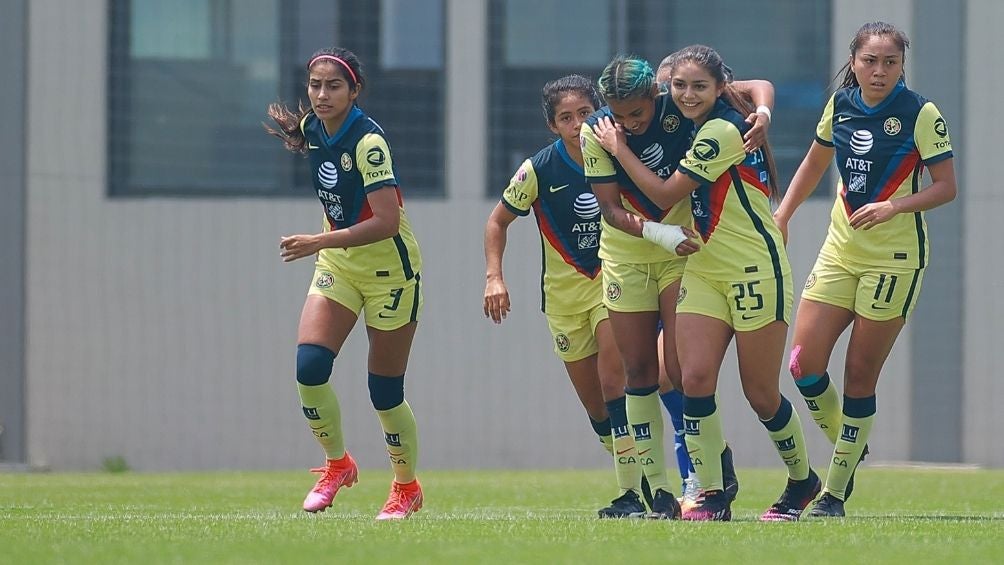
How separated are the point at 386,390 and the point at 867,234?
2338mm

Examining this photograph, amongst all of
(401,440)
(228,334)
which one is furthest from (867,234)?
(228,334)

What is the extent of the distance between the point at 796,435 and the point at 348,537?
7.36 ft

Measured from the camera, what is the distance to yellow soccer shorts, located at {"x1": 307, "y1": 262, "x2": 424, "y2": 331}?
7543 mm

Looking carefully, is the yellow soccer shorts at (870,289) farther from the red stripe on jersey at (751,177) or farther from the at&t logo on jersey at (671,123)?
the at&t logo on jersey at (671,123)

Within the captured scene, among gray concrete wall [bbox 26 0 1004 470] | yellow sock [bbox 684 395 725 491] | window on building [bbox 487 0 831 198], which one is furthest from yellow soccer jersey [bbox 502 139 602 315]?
window on building [bbox 487 0 831 198]

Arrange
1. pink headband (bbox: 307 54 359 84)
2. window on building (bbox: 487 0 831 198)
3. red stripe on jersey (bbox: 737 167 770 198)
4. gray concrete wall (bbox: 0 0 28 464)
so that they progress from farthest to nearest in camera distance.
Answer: window on building (bbox: 487 0 831 198) → gray concrete wall (bbox: 0 0 28 464) → pink headband (bbox: 307 54 359 84) → red stripe on jersey (bbox: 737 167 770 198)

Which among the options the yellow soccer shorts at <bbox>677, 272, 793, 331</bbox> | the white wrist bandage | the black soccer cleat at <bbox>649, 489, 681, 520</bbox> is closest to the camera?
the white wrist bandage

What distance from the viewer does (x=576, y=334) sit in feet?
25.4

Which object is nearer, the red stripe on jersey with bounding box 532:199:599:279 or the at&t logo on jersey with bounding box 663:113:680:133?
the at&t logo on jersey with bounding box 663:113:680:133

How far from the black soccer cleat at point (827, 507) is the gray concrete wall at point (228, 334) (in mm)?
8450

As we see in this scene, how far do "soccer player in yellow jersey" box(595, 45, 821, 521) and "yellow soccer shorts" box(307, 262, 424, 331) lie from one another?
4.53 feet

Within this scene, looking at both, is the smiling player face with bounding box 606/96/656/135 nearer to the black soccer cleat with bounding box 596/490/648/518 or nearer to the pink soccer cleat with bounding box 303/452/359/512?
the black soccer cleat with bounding box 596/490/648/518

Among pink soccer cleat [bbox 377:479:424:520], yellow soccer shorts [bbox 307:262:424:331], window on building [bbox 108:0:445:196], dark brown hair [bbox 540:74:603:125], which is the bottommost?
pink soccer cleat [bbox 377:479:424:520]

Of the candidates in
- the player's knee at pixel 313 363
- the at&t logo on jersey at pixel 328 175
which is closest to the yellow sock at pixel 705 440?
the player's knee at pixel 313 363
